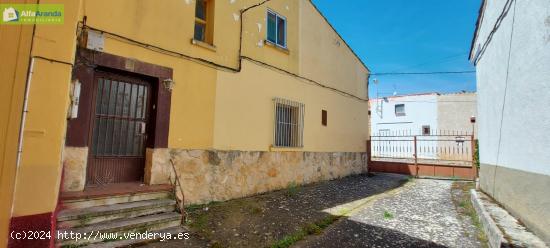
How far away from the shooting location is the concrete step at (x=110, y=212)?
382cm

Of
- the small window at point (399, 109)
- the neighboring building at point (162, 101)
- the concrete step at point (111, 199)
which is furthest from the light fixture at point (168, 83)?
the small window at point (399, 109)

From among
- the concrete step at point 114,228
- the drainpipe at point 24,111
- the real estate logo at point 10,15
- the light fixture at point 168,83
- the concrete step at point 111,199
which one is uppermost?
the real estate logo at point 10,15

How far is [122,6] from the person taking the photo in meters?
5.17

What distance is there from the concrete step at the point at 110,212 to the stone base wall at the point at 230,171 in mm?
697

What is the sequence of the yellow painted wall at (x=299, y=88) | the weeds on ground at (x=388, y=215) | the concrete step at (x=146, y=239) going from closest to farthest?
the concrete step at (x=146, y=239)
the weeds on ground at (x=388, y=215)
the yellow painted wall at (x=299, y=88)

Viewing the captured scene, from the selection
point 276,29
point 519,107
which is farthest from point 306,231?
point 276,29

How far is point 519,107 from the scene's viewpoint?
4480mm

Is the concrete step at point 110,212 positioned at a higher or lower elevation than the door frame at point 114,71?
lower

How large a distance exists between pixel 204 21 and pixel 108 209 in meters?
4.55

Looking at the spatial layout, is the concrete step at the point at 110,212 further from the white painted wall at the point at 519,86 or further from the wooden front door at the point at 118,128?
the white painted wall at the point at 519,86

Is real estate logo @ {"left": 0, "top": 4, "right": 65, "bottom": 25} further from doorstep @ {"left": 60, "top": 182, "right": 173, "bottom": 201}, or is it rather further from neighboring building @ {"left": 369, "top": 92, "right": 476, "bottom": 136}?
neighboring building @ {"left": 369, "top": 92, "right": 476, "bottom": 136}

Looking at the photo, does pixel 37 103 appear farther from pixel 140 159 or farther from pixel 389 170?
pixel 389 170

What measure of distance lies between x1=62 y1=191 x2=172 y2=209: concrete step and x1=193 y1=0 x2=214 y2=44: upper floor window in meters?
3.58

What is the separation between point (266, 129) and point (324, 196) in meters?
2.33
